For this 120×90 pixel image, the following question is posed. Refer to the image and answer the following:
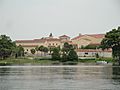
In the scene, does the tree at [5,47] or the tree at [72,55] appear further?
the tree at [5,47]

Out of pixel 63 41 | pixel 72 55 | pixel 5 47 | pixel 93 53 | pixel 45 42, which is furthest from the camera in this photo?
pixel 45 42

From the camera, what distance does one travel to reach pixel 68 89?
1158 inches

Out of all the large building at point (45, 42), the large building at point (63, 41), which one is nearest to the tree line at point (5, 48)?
the large building at point (63, 41)

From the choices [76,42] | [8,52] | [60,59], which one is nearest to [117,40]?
[60,59]

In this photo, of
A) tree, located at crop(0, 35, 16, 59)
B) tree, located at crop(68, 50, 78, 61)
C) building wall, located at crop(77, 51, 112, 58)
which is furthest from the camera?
building wall, located at crop(77, 51, 112, 58)

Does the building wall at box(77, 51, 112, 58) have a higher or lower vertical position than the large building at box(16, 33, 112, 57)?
lower

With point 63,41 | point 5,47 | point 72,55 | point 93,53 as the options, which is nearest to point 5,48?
point 5,47

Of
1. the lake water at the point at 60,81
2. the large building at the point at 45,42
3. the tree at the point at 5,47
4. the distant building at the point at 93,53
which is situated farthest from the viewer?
the large building at the point at 45,42

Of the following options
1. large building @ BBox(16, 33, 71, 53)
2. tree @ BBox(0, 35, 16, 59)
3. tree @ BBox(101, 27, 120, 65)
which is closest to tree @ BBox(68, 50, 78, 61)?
tree @ BBox(0, 35, 16, 59)

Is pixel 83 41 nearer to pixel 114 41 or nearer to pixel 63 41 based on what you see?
pixel 63 41

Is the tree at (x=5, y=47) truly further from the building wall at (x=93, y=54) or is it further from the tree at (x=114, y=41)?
the tree at (x=114, y=41)

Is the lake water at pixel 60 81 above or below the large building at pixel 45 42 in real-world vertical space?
below

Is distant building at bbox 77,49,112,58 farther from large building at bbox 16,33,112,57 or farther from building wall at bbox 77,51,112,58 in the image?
large building at bbox 16,33,112,57

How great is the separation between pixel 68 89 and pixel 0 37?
96.6 metres
